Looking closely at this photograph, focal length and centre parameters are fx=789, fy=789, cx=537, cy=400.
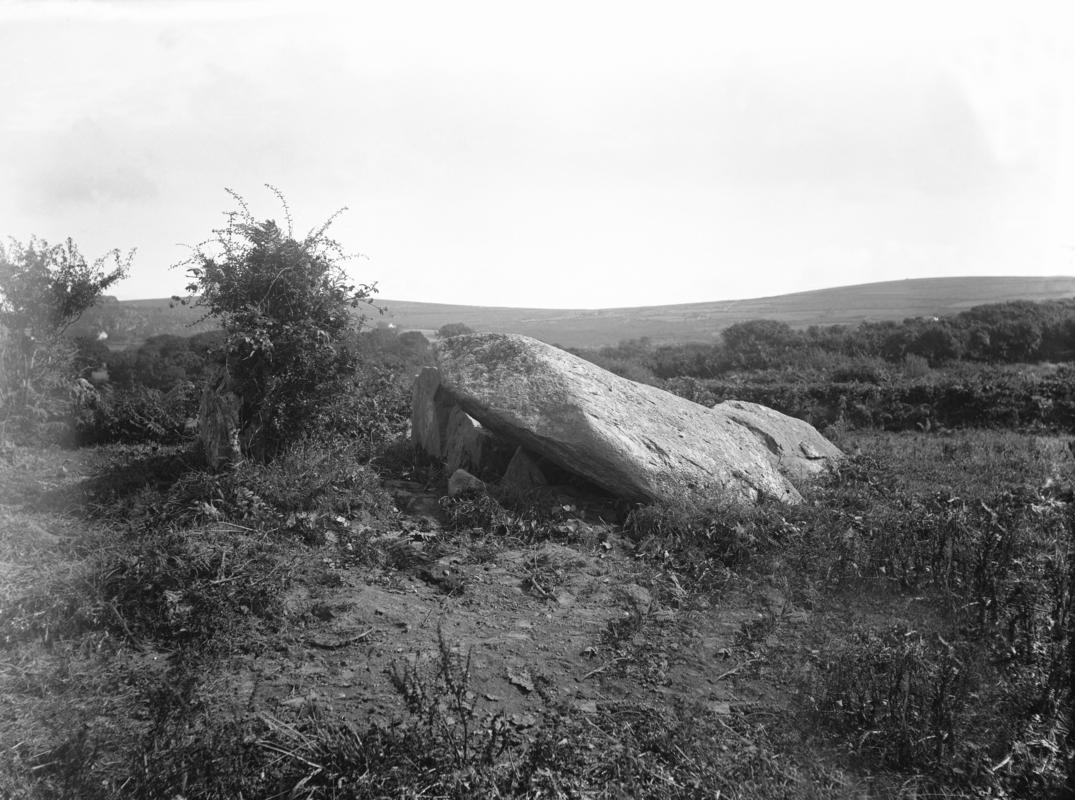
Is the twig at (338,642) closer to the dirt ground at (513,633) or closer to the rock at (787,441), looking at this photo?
the dirt ground at (513,633)

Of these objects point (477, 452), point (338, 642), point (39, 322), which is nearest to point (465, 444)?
point (477, 452)

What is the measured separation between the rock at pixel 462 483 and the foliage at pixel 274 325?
1.84m

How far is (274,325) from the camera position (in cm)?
789

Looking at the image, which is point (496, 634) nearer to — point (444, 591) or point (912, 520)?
point (444, 591)

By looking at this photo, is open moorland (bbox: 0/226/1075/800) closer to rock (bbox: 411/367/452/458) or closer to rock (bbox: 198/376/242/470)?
rock (bbox: 198/376/242/470)

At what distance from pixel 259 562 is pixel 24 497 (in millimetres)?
3576

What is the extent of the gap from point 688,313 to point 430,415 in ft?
150

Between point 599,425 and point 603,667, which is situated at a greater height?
point 599,425

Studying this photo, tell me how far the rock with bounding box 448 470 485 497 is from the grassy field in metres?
0.25

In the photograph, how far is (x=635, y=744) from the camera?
3.70m

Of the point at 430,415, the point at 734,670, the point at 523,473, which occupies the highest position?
the point at 430,415

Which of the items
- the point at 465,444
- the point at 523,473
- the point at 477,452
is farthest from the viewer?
the point at 465,444

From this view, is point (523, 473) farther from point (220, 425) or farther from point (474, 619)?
point (220, 425)

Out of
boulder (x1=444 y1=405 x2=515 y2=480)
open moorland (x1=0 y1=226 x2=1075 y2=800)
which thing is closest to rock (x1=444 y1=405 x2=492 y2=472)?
boulder (x1=444 y1=405 x2=515 y2=480)
